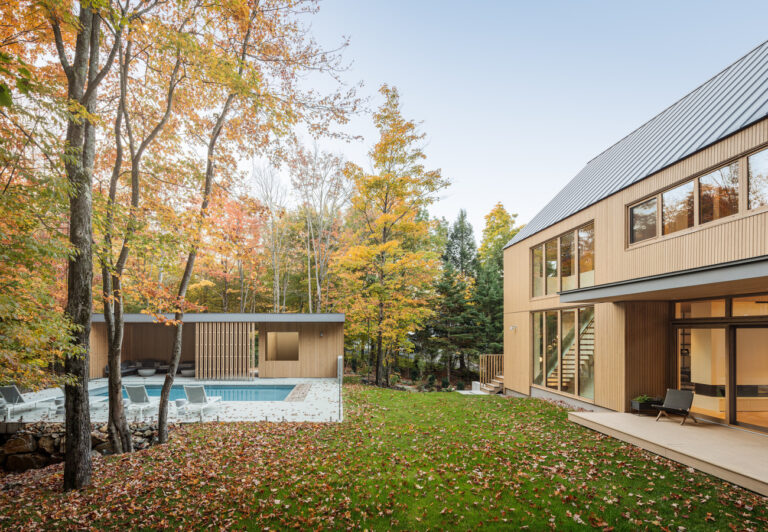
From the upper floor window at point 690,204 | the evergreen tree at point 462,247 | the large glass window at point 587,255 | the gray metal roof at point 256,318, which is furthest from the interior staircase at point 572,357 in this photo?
the evergreen tree at point 462,247

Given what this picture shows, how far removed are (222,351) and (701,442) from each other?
14661 mm

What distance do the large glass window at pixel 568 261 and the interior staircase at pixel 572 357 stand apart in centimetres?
129

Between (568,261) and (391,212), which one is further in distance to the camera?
(391,212)

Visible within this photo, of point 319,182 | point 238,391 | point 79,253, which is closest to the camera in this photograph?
point 79,253

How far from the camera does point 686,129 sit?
7.87m

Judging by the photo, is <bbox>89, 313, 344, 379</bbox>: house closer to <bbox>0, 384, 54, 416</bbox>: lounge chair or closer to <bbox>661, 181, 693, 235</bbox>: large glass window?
<bbox>0, 384, 54, 416</bbox>: lounge chair

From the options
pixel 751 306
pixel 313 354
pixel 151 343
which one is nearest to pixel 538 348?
pixel 751 306

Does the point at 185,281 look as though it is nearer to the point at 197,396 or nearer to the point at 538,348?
the point at 197,396

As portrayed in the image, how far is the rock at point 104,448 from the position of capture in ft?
23.5

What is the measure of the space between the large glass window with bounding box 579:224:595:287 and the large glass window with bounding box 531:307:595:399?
0.75 m

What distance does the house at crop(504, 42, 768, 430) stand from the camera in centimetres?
595

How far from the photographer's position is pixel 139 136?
8.04 m

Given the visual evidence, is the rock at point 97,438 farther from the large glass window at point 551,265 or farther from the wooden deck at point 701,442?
the large glass window at point 551,265

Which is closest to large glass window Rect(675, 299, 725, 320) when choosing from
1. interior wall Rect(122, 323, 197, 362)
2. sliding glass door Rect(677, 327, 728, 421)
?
sliding glass door Rect(677, 327, 728, 421)
